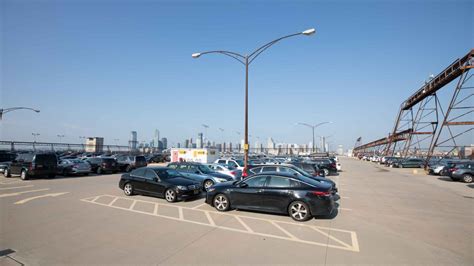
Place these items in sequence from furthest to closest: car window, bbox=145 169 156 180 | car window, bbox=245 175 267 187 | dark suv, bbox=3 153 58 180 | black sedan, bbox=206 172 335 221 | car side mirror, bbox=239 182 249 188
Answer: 1. dark suv, bbox=3 153 58 180
2. car window, bbox=145 169 156 180
3. car side mirror, bbox=239 182 249 188
4. car window, bbox=245 175 267 187
5. black sedan, bbox=206 172 335 221

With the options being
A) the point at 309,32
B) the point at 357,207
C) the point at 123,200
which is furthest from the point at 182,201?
the point at 309,32

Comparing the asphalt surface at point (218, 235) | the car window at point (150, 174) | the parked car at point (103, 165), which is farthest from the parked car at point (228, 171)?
the parked car at point (103, 165)

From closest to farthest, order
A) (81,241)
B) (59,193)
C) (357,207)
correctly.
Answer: (81,241), (357,207), (59,193)

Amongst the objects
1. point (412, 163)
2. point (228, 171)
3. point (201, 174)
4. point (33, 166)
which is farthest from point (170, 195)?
point (412, 163)

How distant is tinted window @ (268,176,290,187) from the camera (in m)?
8.16

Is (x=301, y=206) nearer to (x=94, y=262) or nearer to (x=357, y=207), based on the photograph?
(x=357, y=207)

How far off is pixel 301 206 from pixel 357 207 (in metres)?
3.47

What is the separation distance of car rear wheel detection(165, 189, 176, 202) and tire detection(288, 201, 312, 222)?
15.6ft

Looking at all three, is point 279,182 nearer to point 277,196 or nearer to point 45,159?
point 277,196

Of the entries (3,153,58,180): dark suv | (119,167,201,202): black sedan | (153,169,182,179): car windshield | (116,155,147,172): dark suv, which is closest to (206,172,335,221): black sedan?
(119,167,201,202): black sedan

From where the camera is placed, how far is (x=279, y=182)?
8289 mm

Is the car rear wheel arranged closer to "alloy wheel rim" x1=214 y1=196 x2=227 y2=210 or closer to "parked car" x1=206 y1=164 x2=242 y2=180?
"alloy wheel rim" x1=214 y1=196 x2=227 y2=210

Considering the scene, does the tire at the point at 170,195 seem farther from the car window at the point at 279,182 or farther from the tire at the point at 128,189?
the car window at the point at 279,182

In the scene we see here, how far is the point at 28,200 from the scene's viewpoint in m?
10.2
